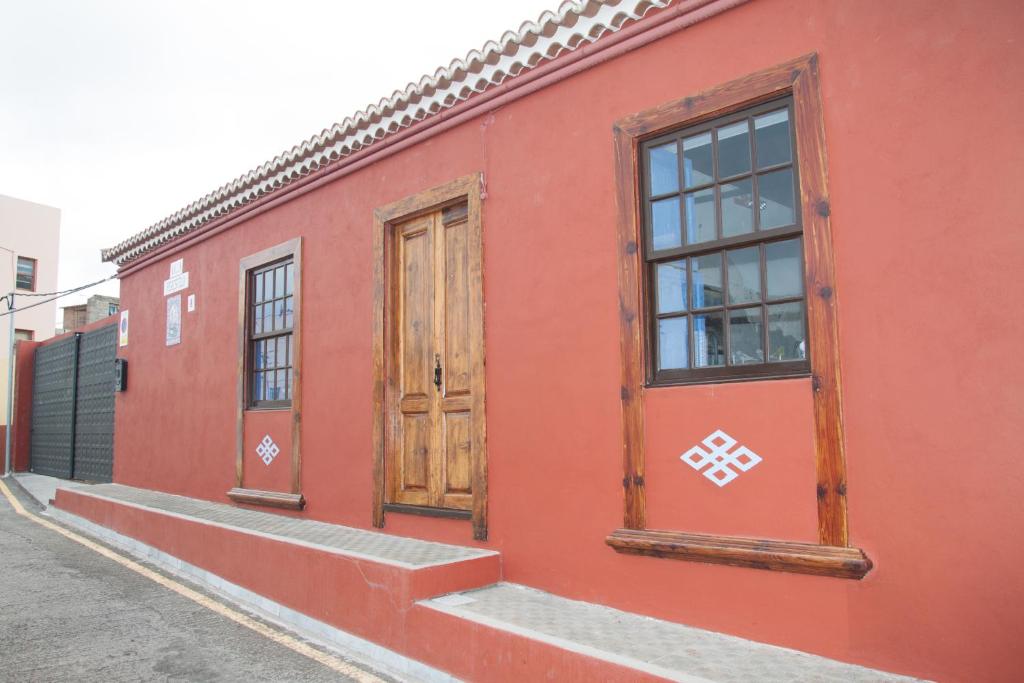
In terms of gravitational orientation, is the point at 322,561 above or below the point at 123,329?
below

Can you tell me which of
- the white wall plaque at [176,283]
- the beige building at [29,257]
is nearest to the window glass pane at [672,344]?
the white wall plaque at [176,283]

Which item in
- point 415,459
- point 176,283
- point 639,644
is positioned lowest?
point 639,644

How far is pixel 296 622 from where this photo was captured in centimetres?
565

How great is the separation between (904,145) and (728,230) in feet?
3.21

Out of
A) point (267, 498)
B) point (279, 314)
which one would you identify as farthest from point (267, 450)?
point (279, 314)

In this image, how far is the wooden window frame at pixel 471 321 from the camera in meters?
5.63

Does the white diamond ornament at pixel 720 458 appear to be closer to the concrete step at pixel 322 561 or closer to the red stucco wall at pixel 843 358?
the red stucco wall at pixel 843 358

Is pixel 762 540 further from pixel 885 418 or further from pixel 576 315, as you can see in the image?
pixel 576 315

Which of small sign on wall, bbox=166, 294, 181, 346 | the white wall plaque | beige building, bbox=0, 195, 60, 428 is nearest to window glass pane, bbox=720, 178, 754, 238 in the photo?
the white wall plaque

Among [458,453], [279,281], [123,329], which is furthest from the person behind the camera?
[123,329]

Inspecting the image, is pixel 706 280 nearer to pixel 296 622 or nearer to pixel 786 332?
pixel 786 332

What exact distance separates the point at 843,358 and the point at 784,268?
0.61 metres

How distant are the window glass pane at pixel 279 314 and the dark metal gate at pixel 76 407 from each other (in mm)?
5570

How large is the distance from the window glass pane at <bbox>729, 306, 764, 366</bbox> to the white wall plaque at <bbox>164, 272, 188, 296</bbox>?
25.6ft
